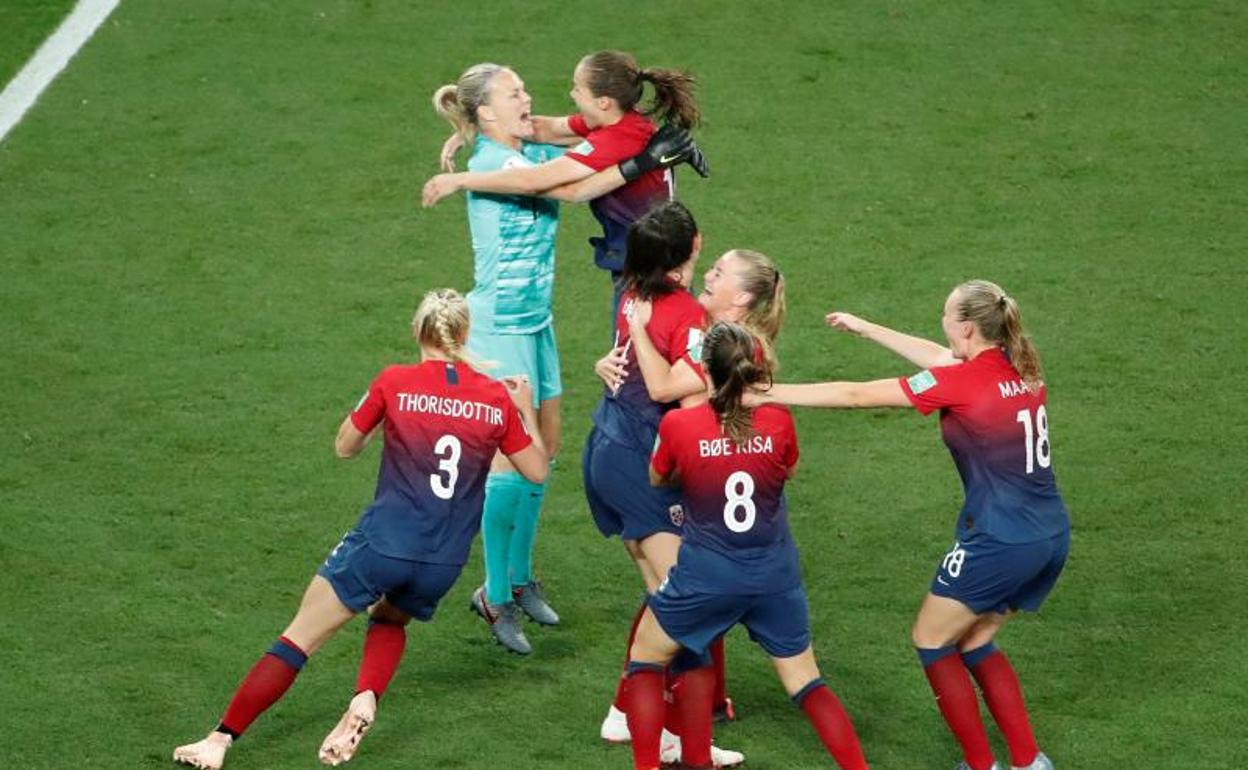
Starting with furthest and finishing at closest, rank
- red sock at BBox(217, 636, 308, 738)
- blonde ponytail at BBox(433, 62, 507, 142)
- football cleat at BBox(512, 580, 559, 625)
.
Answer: football cleat at BBox(512, 580, 559, 625), blonde ponytail at BBox(433, 62, 507, 142), red sock at BBox(217, 636, 308, 738)

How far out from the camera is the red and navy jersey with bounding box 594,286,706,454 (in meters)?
7.55

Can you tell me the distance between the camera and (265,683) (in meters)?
7.52

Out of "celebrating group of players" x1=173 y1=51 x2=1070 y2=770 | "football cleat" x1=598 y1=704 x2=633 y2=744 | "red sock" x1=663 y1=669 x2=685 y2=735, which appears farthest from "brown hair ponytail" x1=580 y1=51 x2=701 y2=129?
"football cleat" x1=598 y1=704 x2=633 y2=744

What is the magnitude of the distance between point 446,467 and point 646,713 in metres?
1.15

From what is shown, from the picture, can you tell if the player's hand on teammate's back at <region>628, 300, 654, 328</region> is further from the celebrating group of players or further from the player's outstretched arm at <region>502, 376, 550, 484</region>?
the player's outstretched arm at <region>502, 376, 550, 484</region>

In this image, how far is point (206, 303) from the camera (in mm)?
11984

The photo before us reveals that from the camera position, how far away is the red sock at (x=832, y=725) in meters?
7.07

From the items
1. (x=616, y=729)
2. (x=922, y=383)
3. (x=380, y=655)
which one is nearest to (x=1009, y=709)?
(x=922, y=383)

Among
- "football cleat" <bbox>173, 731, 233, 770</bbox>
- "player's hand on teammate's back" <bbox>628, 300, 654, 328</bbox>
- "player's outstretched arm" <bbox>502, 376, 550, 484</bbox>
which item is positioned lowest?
"football cleat" <bbox>173, 731, 233, 770</bbox>

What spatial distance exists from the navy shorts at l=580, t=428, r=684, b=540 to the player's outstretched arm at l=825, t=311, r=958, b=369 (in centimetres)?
89

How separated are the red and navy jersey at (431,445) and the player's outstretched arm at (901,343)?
4.15 ft

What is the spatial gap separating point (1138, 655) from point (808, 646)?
81.0 inches

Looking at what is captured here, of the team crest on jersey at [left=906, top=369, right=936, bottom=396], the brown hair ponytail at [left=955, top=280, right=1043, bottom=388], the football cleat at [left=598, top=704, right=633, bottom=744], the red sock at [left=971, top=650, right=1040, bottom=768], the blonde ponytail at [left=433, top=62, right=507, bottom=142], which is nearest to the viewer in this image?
the team crest on jersey at [left=906, top=369, right=936, bottom=396]

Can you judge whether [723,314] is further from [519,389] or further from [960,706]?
[960,706]
